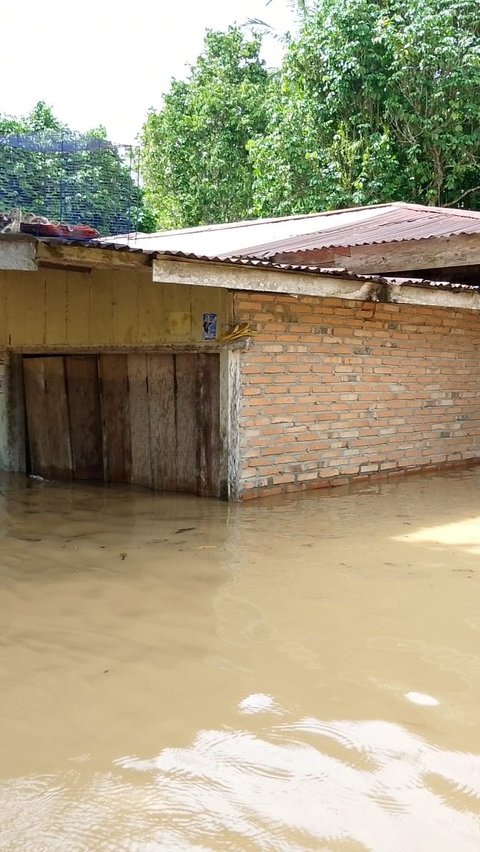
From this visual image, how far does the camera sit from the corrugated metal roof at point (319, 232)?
8.35m

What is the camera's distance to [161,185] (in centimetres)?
2494

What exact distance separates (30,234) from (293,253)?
11.4 ft

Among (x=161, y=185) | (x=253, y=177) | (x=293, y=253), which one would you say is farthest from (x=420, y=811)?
(x=161, y=185)

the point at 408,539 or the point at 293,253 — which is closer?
the point at 408,539

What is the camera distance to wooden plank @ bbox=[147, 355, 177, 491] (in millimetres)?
7844

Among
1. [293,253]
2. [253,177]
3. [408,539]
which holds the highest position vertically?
[253,177]

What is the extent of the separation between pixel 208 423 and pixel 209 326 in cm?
94

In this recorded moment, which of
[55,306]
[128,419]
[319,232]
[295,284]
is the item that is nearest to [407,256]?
[319,232]

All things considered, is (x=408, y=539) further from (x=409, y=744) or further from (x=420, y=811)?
(x=420, y=811)

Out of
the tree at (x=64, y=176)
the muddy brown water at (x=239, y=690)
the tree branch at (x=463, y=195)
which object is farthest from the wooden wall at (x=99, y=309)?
the tree branch at (x=463, y=195)

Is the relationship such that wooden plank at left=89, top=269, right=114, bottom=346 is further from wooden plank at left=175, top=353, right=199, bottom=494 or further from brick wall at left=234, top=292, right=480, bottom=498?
brick wall at left=234, top=292, right=480, bottom=498

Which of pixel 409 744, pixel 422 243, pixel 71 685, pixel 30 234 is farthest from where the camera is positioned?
pixel 422 243

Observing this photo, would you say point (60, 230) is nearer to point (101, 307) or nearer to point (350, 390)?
point (101, 307)

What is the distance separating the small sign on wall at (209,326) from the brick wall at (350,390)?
0.23 meters
